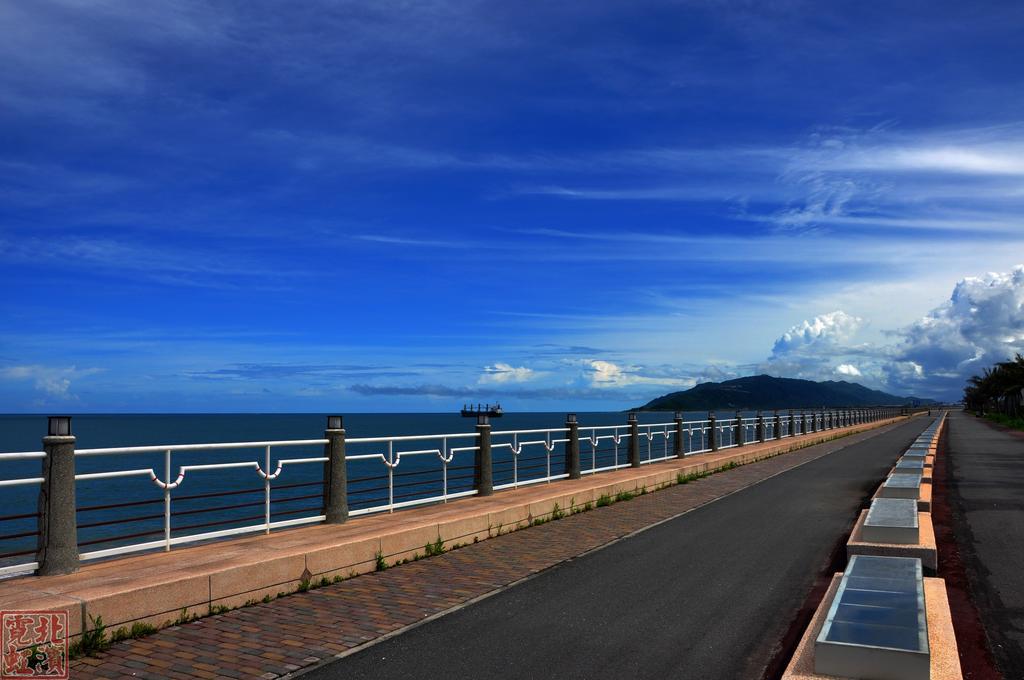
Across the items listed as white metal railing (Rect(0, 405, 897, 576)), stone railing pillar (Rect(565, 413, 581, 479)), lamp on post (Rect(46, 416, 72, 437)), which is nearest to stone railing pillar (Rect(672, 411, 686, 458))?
white metal railing (Rect(0, 405, 897, 576))

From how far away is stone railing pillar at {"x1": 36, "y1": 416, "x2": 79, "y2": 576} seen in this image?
7754mm

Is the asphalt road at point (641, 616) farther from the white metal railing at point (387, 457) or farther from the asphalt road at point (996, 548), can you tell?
the white metal railing at point (387, 457)

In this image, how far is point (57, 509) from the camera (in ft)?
25.7

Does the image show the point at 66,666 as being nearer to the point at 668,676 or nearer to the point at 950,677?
the point at 668,676

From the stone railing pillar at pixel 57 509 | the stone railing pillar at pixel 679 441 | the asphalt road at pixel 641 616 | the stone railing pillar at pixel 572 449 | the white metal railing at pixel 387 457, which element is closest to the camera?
the asphalt road at pixel 641 616

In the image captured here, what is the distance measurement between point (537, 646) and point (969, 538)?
787 cm

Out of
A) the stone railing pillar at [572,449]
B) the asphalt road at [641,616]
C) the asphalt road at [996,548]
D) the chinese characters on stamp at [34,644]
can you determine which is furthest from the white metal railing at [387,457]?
the asphalt road at [996,548]

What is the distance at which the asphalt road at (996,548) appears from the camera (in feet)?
22.0

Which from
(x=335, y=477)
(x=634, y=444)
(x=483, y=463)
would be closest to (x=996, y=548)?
(x=483, y=463)

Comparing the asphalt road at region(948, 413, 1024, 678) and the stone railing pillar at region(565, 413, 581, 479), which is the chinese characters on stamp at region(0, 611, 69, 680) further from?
the stone railing pillar at region(565, 413, 581, 479)

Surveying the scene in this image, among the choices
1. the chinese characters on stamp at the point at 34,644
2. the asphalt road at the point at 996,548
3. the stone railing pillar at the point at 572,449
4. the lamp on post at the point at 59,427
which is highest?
the lamp on post at the point at 59,427

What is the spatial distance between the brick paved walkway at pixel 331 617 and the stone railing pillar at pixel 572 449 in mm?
5741

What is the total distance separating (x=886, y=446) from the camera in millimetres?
36406

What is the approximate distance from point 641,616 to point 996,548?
603cm
